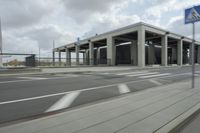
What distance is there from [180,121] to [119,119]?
1378 millimetres

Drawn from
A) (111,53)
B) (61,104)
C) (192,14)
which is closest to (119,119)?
(61,104)

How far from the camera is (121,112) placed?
15.6 ft

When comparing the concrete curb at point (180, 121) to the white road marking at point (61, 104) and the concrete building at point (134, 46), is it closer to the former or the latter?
the white road marking at point (61, 104)

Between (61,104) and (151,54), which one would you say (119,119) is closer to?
(61,104)

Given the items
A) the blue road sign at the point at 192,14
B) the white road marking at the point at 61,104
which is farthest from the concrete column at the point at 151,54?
the white road marking at the point at 61,104

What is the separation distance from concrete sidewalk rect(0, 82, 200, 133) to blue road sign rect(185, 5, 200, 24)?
4174 mm

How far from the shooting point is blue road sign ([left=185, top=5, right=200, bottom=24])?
26.9ft

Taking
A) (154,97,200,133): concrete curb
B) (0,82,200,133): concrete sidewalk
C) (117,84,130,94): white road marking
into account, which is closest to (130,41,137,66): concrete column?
(117,84,130,94): white road marking

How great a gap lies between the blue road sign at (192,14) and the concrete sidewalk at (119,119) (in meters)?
4.17

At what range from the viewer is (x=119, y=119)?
4.21m

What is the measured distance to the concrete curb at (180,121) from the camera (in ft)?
12.5

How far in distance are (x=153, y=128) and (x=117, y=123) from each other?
71 centimetres

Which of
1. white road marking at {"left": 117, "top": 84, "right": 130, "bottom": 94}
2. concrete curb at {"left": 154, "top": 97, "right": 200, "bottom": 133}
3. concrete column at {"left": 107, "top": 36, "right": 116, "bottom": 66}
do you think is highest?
concrete column at {"left": 107, "top": 36, "right": 116, "bottom": 66}

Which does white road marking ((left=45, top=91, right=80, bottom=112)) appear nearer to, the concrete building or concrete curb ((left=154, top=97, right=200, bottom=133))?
concrete curb ((left=154, top=97, right=200, bottom=133))
